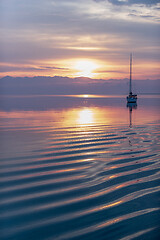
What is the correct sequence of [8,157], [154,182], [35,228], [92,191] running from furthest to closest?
1. [8,157]
2. [154,182]
3. [92,191]
4. [35,228]

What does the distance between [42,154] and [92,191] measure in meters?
4.09

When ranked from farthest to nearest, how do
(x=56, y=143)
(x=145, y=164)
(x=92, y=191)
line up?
(x=56, y=143) → (x=145, y=164) → (x=92, y=191)

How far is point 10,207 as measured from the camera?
225 inches

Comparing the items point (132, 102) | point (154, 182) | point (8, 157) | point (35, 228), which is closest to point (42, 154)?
point (8, 157)

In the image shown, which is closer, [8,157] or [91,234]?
[91,234]

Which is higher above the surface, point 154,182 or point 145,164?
point 145,164

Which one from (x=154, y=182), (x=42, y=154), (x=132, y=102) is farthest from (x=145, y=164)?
(x=132, y=102)

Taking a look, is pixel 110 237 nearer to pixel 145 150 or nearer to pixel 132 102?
pixel 145 150

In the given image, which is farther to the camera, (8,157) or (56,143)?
(56,143)

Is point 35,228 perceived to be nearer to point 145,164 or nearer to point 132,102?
point 145,164

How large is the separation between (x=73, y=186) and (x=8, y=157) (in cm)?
381

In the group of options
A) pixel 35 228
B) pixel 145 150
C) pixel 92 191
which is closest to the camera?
pixel 35 228

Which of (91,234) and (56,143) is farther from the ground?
(56,143)

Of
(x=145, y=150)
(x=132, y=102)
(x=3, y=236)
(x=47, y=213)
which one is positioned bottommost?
(x=3, y=236)
